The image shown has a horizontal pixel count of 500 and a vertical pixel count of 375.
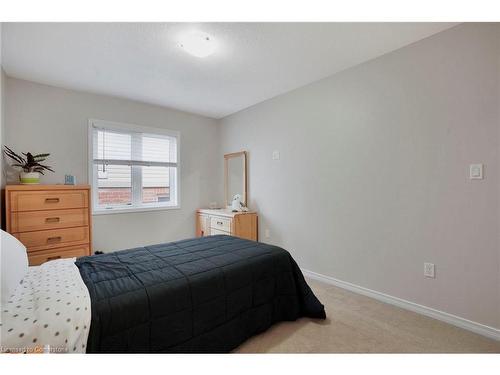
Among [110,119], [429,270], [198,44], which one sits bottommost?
[429,270]

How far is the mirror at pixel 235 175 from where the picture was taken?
3.86 metres

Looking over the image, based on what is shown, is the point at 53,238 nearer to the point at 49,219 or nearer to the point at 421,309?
the point at 49,219

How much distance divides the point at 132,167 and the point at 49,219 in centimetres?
128

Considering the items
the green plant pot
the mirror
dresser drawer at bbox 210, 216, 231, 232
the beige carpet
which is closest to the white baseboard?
the beige carpet

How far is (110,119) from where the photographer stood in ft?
10.8

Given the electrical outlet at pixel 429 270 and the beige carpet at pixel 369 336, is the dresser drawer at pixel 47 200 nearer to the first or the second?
the beige carpet at pixel 369 336

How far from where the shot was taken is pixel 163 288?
4.35 feet

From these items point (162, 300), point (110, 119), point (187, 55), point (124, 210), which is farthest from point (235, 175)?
point (162, 300)

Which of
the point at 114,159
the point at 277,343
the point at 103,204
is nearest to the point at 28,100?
the point at 114,159

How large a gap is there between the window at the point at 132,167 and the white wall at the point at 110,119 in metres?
0.11

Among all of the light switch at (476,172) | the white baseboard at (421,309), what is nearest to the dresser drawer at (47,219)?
the white baseboard at (421,309)

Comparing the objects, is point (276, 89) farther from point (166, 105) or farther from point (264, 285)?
point (264, 285)
